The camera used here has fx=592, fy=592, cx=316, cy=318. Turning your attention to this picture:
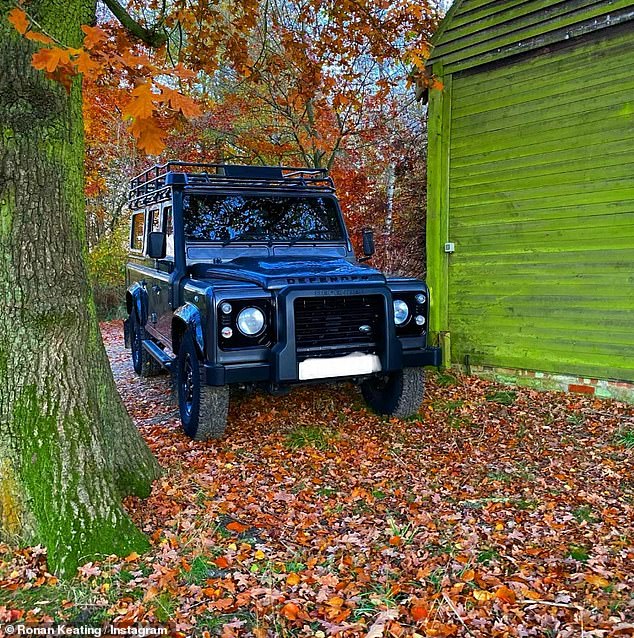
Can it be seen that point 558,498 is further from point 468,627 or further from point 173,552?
point 173,552

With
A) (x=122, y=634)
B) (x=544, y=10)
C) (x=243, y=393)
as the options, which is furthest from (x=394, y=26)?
(x=122, y=634)

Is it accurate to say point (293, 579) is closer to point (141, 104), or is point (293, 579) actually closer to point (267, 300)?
point (267, 300)

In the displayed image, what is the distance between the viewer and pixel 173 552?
3.04 m

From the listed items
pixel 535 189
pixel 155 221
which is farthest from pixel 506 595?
pixel 155 221

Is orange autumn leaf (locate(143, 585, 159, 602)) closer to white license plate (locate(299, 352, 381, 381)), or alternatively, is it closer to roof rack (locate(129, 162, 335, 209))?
white license plate (locate(299, 352, 381, 381))

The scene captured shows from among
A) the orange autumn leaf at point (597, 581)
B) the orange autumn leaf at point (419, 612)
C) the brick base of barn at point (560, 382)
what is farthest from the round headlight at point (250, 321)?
the brick base of barn at point (560, 382)

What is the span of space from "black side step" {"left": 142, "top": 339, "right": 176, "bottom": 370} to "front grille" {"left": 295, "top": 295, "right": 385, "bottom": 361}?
1.45m

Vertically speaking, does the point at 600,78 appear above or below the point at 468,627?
above

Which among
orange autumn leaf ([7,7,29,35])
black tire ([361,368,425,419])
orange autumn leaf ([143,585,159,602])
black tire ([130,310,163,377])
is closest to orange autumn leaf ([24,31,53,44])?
orange autumn leaf ([7,7,29,35])

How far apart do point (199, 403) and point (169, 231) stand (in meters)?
1.95

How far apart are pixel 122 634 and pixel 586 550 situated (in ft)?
7.57

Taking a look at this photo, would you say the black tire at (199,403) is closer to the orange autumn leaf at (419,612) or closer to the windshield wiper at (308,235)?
the windshield wiper at (308,235)

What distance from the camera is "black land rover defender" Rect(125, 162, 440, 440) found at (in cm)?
446

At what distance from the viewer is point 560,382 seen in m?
6.38
